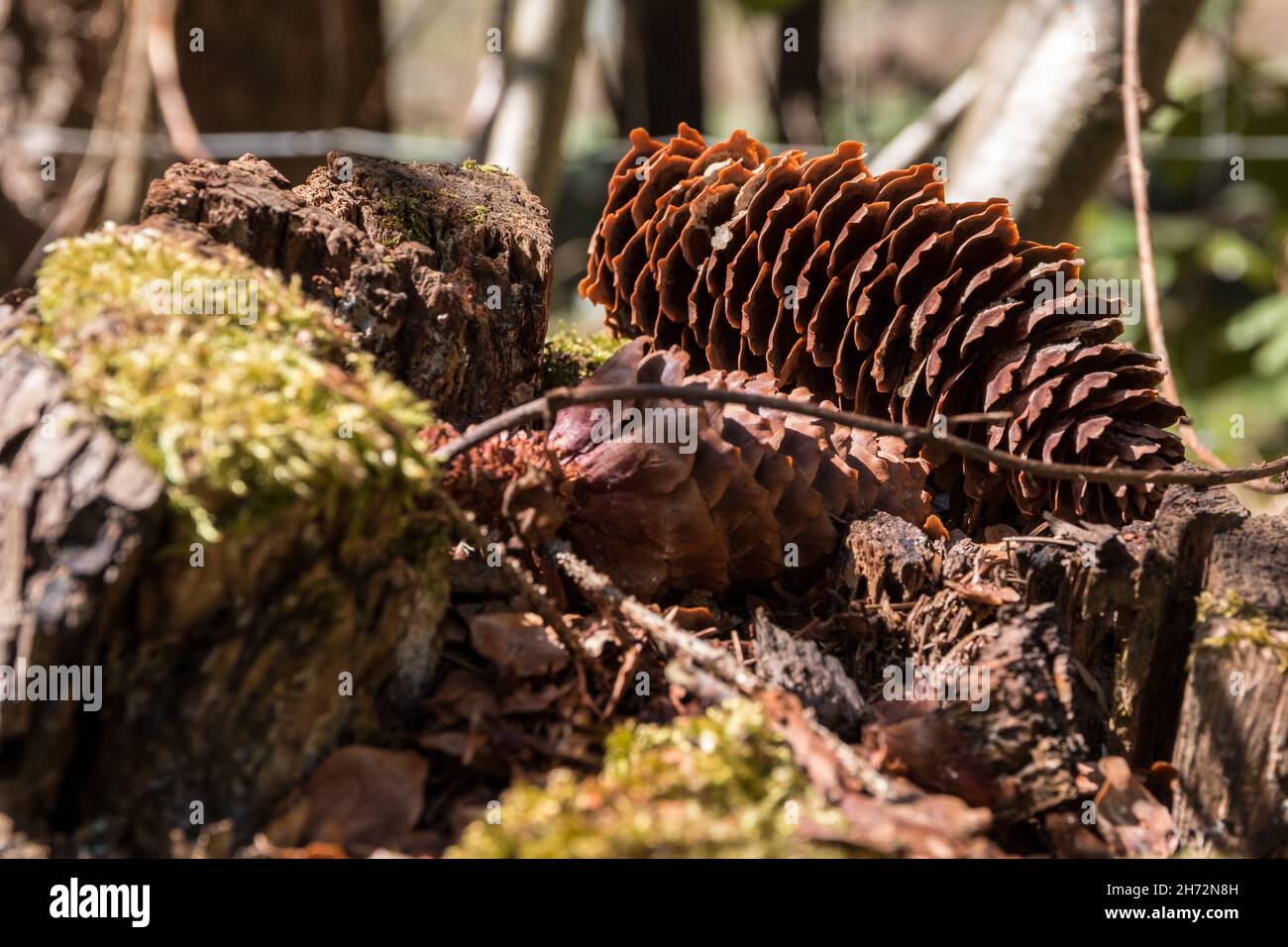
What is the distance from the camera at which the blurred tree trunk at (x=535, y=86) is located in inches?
104

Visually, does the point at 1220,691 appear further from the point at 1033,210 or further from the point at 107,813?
the point at 1033,210

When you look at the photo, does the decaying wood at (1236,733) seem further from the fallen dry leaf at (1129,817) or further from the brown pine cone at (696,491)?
the brown pine cone at (696,491)

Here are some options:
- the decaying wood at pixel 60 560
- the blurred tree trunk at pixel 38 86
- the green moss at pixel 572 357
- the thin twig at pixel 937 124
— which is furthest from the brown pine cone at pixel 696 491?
the blurred tree trunk at pixel 38 86

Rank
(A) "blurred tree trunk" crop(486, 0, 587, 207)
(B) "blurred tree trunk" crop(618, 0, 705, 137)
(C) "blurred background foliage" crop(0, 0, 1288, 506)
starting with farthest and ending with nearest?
(B) "blurred tree trunk" crop(618, 0, 705, 137) < (A) "blurred tree trunk" crop(486, 0, 587, 207) < (C) "blurred background foliage" crop(0, 0, 1288, 506)

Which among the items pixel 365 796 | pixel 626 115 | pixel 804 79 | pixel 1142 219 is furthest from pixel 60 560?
pixel 804 79

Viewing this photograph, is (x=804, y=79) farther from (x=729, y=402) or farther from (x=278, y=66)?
(x=729, y=402)

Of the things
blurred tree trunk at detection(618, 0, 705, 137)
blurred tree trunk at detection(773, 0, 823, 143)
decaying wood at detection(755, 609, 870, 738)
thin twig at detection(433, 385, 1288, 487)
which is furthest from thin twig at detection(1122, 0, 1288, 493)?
blurred tree trunk at detection(773, 0, 823, 143)

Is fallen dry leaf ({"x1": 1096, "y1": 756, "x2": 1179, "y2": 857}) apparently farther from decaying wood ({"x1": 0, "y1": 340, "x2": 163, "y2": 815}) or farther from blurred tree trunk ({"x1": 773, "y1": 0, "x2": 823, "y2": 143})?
blurred tree trunk ({"x1": 773, "y1": 0, "x2": 823, "y2": 143})

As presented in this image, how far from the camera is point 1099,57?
2363 mm

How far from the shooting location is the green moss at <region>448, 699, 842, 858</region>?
78cm

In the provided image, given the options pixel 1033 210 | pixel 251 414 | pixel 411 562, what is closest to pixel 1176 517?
pixel 411 562

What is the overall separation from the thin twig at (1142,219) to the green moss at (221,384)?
107 cm

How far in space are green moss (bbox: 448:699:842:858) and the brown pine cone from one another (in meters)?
0.29
